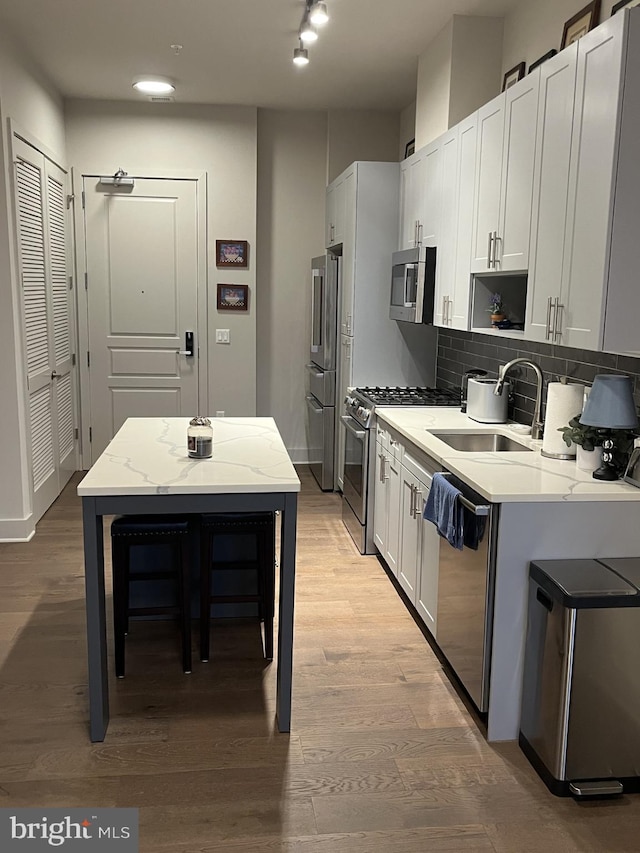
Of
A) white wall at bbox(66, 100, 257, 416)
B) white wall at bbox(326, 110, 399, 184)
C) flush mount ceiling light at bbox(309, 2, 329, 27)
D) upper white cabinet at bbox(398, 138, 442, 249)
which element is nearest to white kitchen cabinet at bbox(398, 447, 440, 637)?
upper white cabinet at bbox(398, 138, 442, 249)

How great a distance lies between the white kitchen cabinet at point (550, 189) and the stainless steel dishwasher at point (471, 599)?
0.73 m

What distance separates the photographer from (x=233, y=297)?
248 inches

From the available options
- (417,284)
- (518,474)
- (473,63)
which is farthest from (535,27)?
(518,474)

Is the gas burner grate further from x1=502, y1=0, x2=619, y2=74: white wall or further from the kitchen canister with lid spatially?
x1=502, y1=0, x2=619, y2=74: white wall

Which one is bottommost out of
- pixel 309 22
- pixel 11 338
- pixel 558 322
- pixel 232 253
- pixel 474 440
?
pixel 474 440

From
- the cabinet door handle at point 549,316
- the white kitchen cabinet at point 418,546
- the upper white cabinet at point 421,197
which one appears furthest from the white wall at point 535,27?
the white kitchen cabinet at point 418,546

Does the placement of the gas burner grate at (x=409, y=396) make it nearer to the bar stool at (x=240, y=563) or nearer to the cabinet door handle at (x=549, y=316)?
the bar stool at (x=240, y=563)

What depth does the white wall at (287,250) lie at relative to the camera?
251 inches

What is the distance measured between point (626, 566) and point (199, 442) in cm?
155

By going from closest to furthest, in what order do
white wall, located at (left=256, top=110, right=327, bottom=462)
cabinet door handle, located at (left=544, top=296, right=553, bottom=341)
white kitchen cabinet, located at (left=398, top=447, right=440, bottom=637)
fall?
cabinet door handle, located at (left=544, top=296, right=553, bottom=341) < white kitchen cabinet, located at (left=398, top=447, right=440, bottom=637) < white wall, located at (left=256, top=110, right=327, bottom=462)

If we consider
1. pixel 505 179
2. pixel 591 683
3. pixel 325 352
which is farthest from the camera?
pixel 325 352

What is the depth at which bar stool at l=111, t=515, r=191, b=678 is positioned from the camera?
298 centimetres

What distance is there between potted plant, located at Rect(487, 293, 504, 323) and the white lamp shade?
3.23 feet

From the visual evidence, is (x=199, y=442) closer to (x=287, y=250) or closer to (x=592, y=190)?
(x=592, y=190)
